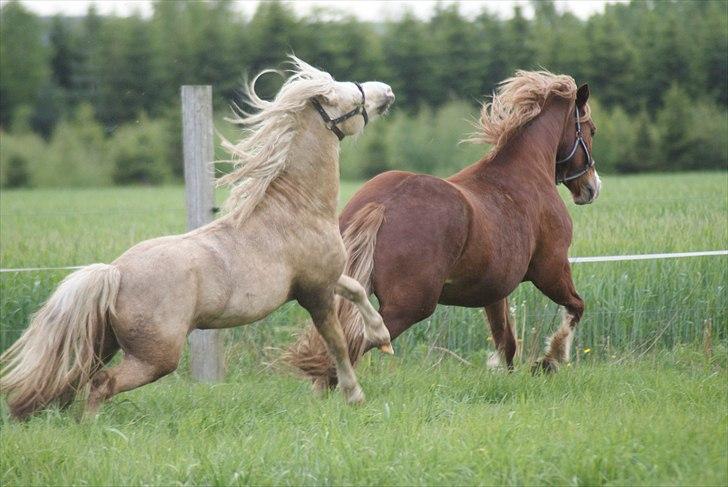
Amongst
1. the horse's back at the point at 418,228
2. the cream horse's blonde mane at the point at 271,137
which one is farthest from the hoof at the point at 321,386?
the cream horse's blonde mane at the point at 271,137

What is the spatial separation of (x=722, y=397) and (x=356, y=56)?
21.6 m

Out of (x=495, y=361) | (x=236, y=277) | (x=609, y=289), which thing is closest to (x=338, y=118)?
(x=236, y=277)

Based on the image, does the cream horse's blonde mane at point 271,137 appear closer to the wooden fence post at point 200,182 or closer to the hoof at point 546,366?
the wooden fence post at point 200,182

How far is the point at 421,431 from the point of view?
4445 millimetres

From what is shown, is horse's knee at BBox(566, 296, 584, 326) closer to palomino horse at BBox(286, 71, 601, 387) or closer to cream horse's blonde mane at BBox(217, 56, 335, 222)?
palomino horse at BBox(286, 71, 601, 387)

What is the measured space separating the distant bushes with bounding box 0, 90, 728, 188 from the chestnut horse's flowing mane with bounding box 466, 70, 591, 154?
7.64m

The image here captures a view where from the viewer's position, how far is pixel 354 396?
17.2 ft

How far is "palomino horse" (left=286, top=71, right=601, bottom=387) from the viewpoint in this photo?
5531mm

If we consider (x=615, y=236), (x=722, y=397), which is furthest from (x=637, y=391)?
(x=615, y=236)

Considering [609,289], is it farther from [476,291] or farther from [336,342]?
[336,342]

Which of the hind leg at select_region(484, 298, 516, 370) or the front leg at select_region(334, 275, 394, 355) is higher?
the front leg at select_region(334, 275, 394, 355)

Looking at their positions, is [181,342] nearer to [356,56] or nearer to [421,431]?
[421,431]

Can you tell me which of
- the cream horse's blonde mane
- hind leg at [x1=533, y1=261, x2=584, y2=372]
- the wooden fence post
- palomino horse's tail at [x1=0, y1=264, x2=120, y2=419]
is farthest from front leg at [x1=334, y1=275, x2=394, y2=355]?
the wooden fence post

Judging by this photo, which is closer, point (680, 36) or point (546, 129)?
point (546, 129)
